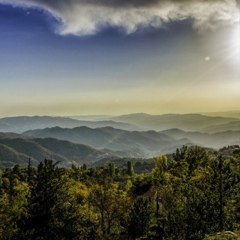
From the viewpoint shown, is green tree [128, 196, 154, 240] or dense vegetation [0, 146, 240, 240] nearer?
dense vegetation [0, 146, 240, 240]

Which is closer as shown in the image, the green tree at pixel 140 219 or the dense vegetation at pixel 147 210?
the dense vegetation at pixel 147 210

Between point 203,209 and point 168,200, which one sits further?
point 168,200

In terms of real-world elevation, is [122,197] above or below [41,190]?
below

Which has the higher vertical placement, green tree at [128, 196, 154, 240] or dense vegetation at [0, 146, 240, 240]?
dense vegetation at [0, 146, 240, 240]

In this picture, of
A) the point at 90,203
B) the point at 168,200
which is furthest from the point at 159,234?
the point at 90,203

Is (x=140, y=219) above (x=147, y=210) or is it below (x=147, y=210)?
below

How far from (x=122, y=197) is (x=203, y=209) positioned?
24.3 metres

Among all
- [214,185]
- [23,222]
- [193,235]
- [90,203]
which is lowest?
[90,203]

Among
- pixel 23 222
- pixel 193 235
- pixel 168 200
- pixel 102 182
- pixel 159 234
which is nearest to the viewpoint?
pixel 23 222

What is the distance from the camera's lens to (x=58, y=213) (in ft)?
83.0

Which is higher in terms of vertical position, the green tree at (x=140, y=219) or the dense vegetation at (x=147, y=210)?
the dense vegetation at (x=147, y=210)

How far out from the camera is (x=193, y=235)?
93.4ft

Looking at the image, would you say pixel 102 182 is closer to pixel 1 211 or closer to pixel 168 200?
pixel 168 200

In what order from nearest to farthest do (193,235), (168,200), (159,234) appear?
(193,235) < (159,234) < (168,200)
